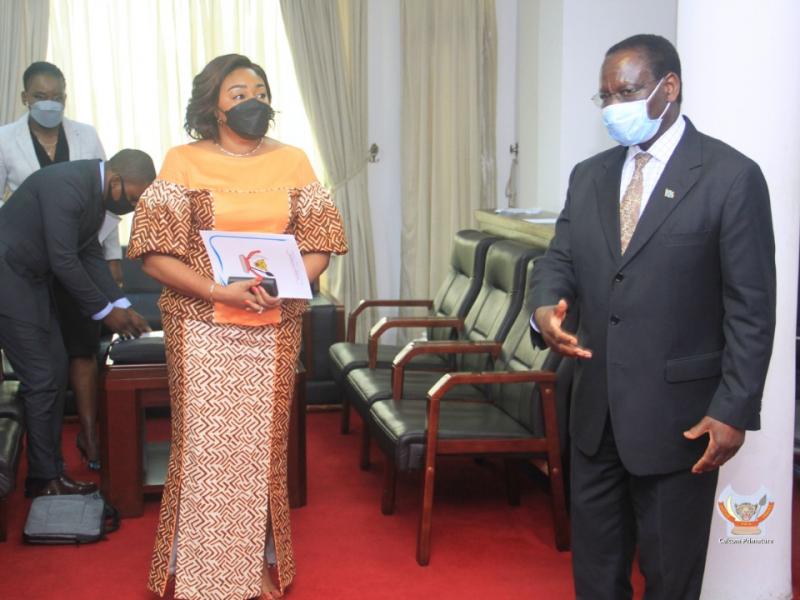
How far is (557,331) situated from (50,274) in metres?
2.51

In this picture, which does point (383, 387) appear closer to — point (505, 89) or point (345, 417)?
point (345, 417)

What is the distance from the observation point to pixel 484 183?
22.7ft

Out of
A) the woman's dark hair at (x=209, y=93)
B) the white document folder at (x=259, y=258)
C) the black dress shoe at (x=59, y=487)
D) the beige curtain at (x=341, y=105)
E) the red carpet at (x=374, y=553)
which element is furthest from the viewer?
the beige curtain at (x=341, y=105)

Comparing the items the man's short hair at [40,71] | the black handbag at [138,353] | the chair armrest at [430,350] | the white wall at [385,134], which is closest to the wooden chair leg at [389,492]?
the chair armrest at [430,350]

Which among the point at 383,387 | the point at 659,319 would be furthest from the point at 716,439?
the point at 383,387

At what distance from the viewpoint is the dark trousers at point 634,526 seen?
2504mm

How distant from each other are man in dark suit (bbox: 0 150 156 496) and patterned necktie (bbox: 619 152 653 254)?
2132mm

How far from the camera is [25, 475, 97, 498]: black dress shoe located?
4.32 meters

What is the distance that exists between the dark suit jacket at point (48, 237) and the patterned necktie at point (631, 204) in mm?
2315

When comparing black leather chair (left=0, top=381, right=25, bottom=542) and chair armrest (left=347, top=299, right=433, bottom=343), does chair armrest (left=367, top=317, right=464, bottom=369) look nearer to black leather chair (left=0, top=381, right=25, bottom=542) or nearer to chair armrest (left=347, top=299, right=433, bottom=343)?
chair armrest (left=347, top=299, right=433, bottom=343)

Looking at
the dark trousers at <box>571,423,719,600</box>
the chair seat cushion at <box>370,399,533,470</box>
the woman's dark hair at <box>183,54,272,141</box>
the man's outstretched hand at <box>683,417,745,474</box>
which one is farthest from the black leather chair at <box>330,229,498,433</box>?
the man's outstretched hand at <box>683,417,745,474</box>

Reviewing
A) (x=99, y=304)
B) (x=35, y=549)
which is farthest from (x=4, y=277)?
(x=35, y=549)

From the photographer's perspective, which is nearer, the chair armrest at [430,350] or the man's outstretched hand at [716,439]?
the man's outstretched hand at [716,439]

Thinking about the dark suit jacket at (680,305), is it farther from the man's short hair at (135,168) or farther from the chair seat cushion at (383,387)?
the man's short hair at (135,168)
